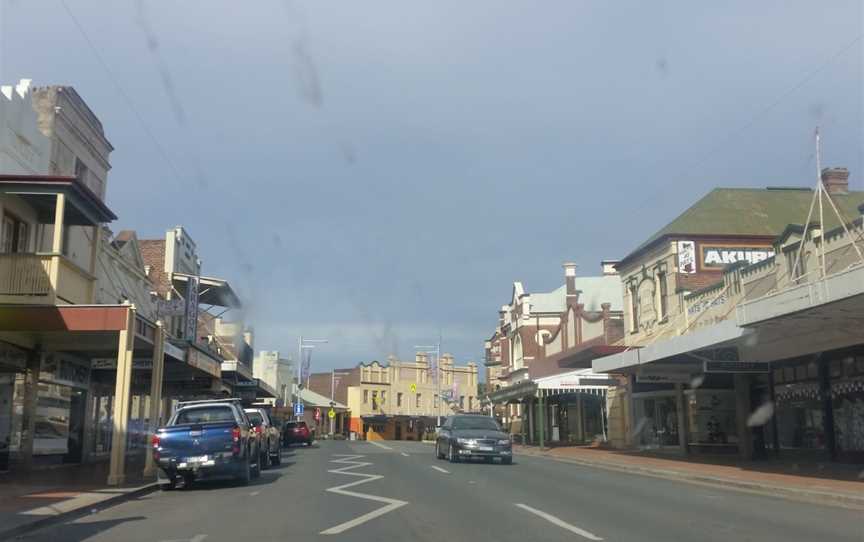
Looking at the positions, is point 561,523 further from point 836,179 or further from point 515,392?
point 515,392

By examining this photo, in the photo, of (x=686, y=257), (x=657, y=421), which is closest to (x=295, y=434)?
(x=657, y=421)

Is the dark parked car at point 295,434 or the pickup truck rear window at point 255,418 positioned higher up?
the pickup truck rear window at point 255,418

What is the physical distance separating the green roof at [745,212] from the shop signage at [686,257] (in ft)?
1.48

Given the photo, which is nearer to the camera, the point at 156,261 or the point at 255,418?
the point at 255,418

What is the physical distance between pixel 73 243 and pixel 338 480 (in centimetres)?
1147

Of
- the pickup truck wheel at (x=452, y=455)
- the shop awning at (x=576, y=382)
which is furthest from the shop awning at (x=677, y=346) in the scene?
the shop awning at (x=576, y=382)

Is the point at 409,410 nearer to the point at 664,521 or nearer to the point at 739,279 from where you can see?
the point at 739,279

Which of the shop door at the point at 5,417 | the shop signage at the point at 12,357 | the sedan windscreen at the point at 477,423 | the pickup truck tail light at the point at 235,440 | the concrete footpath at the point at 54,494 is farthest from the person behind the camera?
the sedan windscreen at the point at 477,423

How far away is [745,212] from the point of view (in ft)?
115

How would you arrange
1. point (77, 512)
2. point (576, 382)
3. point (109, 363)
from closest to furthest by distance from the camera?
point (77, 512) < point (109, 363) < point (576, 382)

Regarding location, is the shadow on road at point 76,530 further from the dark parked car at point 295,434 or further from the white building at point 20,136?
the dark parked car at point 295,434

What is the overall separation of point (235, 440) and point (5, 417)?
7677 millimetres

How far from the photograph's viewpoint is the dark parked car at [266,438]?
75.1 feet

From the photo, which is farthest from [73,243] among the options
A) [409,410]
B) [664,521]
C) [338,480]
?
[409,410]
